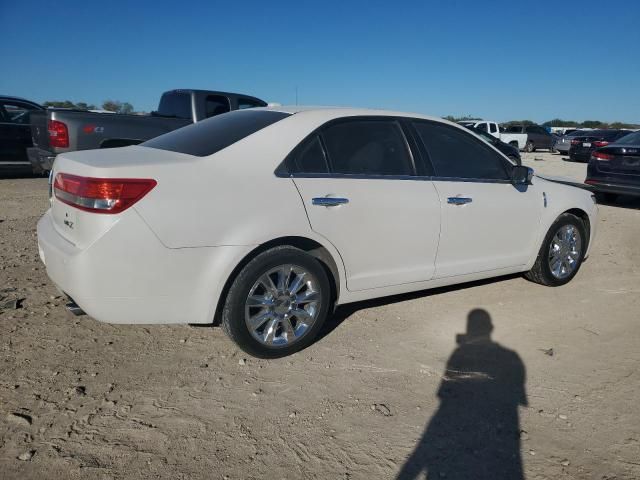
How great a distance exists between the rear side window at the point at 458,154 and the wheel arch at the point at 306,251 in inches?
45.8

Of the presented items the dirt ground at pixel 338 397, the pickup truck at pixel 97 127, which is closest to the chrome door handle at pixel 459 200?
the dirt ground at pixel 338 397

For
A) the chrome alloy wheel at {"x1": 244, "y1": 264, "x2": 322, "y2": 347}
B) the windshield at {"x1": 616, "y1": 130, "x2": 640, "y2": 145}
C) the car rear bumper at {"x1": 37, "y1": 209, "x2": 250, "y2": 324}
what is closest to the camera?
the car rear bumper at {"x1": 37, "y1": 209, "x2": 250, "y2": 324}

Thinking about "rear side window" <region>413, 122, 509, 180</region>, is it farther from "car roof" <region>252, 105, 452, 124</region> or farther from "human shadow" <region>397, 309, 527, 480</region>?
"human shadow" <region>397, 309, 527, 480</region>

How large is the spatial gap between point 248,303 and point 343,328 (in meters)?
0.99

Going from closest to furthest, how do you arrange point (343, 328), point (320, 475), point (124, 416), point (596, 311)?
point (320, 475) < point (124, 416) < point (343, 328) < point (596, 311)

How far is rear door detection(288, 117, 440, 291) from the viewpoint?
332 cm

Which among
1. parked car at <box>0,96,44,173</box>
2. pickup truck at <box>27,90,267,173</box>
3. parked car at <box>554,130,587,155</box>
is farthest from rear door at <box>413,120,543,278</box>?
parked car at <box>554,130,587,155</box>

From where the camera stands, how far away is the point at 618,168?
31.3 ft

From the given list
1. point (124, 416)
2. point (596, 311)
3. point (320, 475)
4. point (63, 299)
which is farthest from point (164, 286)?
point (596, 311)

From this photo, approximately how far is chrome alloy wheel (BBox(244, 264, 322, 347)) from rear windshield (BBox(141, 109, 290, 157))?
89 centimetres

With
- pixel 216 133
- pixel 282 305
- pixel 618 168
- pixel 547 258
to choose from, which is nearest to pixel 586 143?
pixel 618 168

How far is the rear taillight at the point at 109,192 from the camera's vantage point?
8.97 ft

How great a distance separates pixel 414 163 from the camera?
12.5ft

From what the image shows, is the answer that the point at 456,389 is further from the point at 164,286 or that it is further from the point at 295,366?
the point at 164,286
